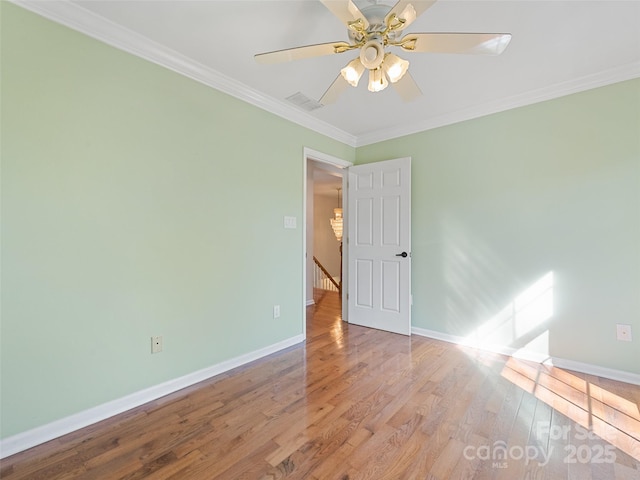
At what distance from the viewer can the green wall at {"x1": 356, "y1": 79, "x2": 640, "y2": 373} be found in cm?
234

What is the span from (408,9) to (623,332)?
2945 millimetres

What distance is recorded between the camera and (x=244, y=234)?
2668mm

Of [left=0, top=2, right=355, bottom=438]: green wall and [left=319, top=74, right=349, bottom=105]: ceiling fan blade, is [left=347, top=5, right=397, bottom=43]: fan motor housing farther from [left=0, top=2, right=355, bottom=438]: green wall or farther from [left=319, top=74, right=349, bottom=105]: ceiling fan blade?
[left=0, top=2, right=355, bottom=438]: green wall

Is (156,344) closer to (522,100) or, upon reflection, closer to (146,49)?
(146,49)

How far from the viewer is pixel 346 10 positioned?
1.33 metres

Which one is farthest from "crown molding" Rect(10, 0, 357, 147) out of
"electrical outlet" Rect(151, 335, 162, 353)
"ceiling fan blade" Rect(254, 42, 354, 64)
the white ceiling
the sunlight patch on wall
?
the sunlight patch on wall

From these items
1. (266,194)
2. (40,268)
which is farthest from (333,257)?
(40,268)

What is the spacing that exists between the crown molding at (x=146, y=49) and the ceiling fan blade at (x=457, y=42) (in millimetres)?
1604

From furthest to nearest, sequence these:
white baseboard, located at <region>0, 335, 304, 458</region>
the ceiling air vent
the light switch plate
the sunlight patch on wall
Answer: the light switch plate → the ceiling air vent → the sunlight patch on wall → white baseboard, located at <region>0, 335, 304, 458</region>

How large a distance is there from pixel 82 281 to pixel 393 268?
9.59ft

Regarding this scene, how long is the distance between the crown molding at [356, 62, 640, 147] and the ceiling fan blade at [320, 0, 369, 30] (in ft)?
7.03

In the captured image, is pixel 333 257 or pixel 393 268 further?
pixel 333 257

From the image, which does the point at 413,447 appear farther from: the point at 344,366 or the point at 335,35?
the point at 335,35

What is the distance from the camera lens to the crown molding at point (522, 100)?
2307 mm
